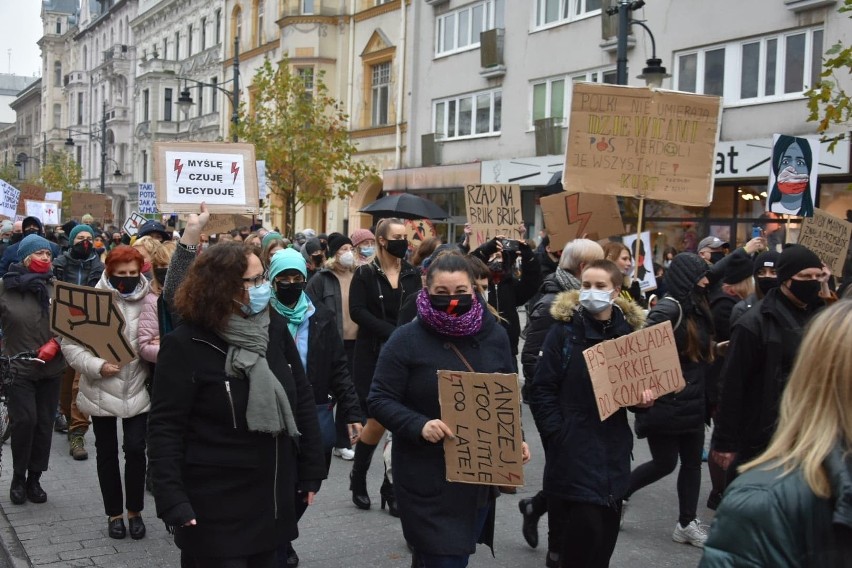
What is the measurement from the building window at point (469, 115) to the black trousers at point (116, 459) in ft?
70.0

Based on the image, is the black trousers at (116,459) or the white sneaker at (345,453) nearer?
the black trousers at (116,459)

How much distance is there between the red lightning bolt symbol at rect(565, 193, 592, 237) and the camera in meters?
9.25

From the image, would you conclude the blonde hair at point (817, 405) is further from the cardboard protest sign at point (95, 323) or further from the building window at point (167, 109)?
the building window at point (167, 109)

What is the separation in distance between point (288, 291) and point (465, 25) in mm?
23914

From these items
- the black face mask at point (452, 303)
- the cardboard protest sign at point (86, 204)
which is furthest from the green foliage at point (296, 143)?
the black face mask at point (452, 303)

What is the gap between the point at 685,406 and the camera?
19.7 ft

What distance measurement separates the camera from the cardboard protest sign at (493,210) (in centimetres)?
970

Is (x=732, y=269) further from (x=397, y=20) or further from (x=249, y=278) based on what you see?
(x=397, y=20)

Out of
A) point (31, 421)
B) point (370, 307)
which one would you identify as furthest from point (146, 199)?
point (370, 307)

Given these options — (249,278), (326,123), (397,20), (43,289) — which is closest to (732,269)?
(249,278)

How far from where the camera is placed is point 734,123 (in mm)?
19672

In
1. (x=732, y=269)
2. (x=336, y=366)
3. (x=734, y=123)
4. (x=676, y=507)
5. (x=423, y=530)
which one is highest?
(x=734, y=123)

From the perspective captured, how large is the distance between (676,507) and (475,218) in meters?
3.85

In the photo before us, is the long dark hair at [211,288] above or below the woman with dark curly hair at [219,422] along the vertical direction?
above
